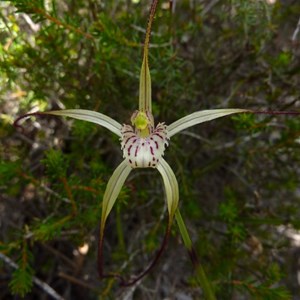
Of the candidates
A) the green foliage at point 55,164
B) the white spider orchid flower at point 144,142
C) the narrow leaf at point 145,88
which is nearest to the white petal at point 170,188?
the white spider orchid flower at point 144,142

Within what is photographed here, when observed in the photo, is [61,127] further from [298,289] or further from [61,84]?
[298,289]

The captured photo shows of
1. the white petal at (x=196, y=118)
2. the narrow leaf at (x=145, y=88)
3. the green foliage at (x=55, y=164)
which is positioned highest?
the narrow leaf at (x=145, y=88)

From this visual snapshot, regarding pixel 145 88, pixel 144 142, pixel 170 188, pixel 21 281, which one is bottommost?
pixel 21 281

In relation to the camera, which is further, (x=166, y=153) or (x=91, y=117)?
(x=166, y=153)

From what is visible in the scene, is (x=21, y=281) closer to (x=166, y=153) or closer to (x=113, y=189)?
(x=113, y=189)

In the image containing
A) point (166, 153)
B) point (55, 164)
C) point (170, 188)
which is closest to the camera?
point (170, 188)

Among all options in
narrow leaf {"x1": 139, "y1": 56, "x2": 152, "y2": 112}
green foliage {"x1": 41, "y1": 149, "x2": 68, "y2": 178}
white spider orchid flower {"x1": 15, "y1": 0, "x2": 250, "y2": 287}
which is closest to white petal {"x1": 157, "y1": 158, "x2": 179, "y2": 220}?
white spider orchid flower {"x1": 15, "y1": 0, "x2": 250, "y2": 287}

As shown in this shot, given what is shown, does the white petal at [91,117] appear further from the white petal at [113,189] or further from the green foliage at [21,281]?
the green foliage at [21,281]

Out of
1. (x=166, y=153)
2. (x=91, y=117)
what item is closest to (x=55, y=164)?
(x=91, y=117)
